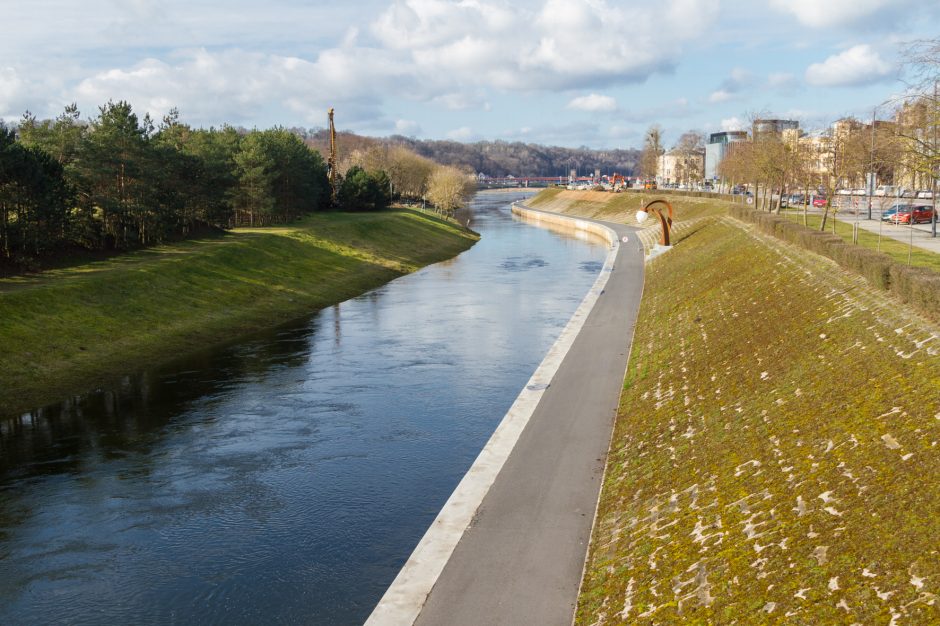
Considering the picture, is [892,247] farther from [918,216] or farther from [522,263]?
[522,263]

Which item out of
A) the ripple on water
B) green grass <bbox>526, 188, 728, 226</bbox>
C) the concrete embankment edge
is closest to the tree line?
the ripple on water

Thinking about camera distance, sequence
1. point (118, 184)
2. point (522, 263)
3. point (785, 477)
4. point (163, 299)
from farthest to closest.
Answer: point (522, 263) → point (118, 184) → point (163, 299) → point (785, 477)

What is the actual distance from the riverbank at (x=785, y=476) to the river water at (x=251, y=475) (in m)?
6.37

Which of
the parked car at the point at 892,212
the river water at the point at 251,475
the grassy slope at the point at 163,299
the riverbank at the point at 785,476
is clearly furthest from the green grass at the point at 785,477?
the parked car at the point at 892,212

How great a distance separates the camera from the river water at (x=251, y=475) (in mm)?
18969

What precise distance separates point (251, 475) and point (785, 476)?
1703 cm

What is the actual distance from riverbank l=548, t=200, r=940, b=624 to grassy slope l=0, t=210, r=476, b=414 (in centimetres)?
2692

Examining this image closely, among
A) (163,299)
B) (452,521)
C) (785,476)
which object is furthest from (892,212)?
(452,521)

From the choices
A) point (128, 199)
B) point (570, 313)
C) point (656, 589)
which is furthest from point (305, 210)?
point (656, 589)

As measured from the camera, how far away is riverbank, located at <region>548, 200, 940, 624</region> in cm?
1295

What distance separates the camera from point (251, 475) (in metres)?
26.0

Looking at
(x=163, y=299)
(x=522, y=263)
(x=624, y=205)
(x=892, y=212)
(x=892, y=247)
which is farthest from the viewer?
(x=624, y=205)

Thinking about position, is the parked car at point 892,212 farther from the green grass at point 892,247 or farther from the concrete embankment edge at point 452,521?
the concrete embankment edge at point 452,521

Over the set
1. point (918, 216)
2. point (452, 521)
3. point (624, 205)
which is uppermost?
point (624, 205)
